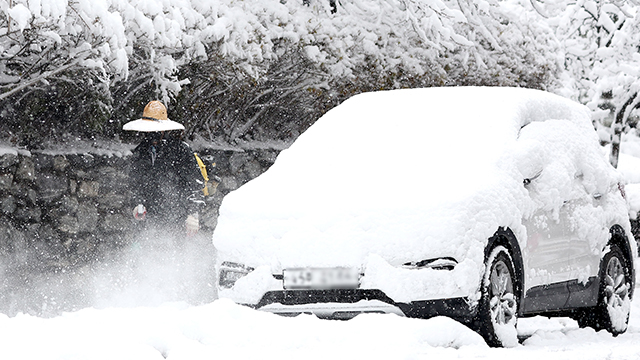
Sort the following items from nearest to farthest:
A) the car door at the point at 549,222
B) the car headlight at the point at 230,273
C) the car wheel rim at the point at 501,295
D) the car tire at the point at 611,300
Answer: the car wheel rim at the point at 501,295, the car headlight at the point at 230,273, the car door at the point at 549,222, the car tire at the point at 611,300

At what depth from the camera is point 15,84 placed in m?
7.83

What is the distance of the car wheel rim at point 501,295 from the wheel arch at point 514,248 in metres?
0.09

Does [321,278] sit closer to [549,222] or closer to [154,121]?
[549,222]

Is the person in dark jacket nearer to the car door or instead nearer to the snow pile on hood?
the snow pile on hood

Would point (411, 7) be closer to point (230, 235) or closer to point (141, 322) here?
point (230, 235)

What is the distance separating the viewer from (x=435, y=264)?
5.50 m

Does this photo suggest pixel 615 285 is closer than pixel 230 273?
No

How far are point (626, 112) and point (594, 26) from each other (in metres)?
2.57

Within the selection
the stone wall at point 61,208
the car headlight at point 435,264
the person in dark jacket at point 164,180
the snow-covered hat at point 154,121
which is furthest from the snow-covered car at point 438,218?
the stone wall at point 61,208

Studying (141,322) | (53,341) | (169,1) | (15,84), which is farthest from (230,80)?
(53,341)

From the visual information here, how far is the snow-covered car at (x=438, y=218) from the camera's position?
18.2 feet

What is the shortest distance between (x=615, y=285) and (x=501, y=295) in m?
2.03

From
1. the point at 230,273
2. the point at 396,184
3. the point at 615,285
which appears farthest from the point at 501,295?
the point at 615,285

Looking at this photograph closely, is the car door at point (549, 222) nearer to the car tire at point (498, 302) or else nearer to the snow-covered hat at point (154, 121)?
the car tire at point (498, 302)
